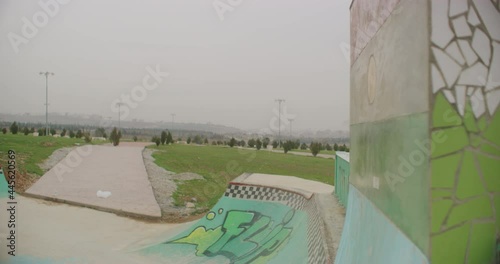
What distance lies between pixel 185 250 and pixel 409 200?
8622 mm

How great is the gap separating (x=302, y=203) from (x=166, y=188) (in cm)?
1032

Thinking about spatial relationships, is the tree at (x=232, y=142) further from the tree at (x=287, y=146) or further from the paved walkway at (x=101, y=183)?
the paved walkway at (x=101, y=183)

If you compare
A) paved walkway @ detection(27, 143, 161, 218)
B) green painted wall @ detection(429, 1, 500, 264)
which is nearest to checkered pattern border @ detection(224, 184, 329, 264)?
green painted wall @ detection(429, 1, 500, 264)

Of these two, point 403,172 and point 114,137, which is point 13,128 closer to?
point 114,137

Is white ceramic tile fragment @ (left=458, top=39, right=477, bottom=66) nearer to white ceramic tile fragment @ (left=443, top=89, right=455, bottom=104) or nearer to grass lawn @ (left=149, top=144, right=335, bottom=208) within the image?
white ceramic tile fragment @ (left=443, top=89, right=455, bottom=104)

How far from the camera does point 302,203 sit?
10.7m

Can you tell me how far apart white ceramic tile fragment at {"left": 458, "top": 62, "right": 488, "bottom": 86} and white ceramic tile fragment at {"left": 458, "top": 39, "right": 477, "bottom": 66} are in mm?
34

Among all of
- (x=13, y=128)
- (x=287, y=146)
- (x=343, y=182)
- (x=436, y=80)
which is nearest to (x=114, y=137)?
(x=13, y=128)

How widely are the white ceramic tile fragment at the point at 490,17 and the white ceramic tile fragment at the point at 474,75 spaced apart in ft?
0.74

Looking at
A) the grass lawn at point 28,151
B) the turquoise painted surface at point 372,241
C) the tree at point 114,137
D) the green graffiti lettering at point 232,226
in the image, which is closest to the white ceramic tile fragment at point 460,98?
the turquoise painted surface at point 372,241

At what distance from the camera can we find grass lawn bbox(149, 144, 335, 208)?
1955 cm

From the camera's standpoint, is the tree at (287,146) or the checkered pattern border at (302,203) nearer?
the checkered pattern border at (302,203)

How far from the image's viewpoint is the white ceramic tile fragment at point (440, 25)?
2.31m

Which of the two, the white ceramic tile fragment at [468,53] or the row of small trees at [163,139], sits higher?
the white ceramic tile fragment at [468,53]
